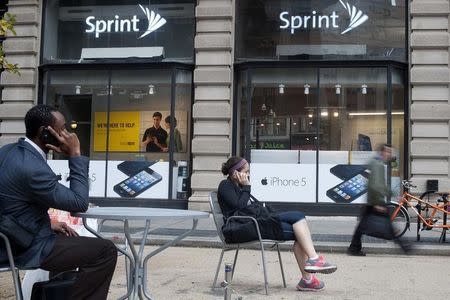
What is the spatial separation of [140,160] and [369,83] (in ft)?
20.4

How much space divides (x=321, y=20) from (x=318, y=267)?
1021 cm

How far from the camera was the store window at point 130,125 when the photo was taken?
1540cm

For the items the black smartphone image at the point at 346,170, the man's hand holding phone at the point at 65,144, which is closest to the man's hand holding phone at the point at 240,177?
the man's hand holding phone at the point at 65,144

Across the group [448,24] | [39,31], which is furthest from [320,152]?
[39,31]

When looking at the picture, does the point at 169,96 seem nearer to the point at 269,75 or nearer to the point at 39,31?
the point at 269,75

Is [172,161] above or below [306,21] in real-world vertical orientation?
below

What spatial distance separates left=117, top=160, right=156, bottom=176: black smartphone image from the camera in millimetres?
15453

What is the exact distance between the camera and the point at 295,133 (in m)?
15.0

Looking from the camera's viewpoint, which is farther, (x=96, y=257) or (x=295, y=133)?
(x=295, y=133)

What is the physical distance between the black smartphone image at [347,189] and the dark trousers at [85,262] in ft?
36.2

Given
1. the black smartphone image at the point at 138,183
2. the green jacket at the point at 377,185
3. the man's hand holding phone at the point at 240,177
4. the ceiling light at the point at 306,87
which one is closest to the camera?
the man's hand holding phone at the point at 240,177

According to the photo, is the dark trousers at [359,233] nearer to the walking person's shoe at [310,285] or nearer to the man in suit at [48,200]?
the walking person's shoe at [310,285]

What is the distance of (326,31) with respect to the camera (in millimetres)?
15070

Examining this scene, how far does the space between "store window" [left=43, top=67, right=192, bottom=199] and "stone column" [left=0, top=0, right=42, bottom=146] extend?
502mm
